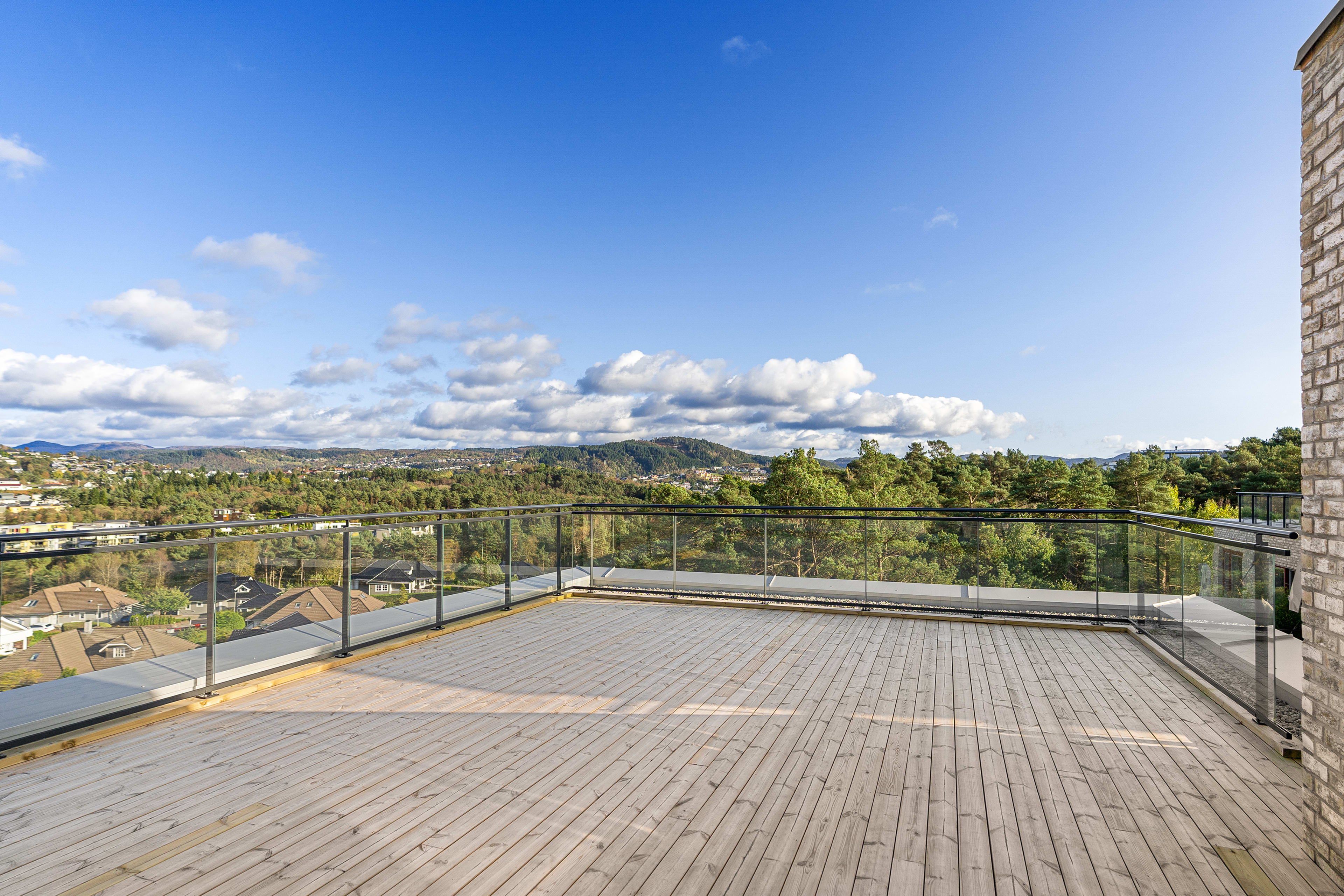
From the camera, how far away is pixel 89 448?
30203mm

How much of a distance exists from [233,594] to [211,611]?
0.14 m

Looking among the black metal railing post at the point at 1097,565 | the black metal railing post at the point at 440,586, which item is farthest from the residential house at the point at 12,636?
the black metal railing post at the point at 1097,565

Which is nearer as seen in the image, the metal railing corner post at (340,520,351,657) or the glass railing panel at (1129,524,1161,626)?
the metal railing corner post at (340,520,351,657)

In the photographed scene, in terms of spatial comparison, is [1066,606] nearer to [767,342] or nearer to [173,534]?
[173,534]

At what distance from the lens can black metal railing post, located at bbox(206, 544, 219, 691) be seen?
11.7ft

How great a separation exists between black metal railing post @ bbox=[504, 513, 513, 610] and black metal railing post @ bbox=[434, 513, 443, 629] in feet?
2.66

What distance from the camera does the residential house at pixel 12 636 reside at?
9.09 ft

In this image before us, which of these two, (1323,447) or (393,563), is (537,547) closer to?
(393,563)

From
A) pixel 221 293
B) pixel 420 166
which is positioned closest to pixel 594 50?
pixel 420 166

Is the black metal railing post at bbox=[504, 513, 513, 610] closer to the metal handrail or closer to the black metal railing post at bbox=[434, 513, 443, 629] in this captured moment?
the black metal railing post at bbox=[434, 513, 443, 629]

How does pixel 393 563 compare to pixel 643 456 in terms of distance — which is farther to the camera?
pixel 643 456

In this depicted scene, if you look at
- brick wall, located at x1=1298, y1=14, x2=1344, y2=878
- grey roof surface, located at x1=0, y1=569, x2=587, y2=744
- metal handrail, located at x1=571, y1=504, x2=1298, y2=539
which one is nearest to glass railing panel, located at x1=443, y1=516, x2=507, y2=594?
grey roof surface, located at x1=0, y1=569, x2=587, y2=744

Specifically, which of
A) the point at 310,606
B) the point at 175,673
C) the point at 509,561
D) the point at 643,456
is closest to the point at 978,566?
the point at 509,561

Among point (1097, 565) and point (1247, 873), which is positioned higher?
point (1097, 565)
